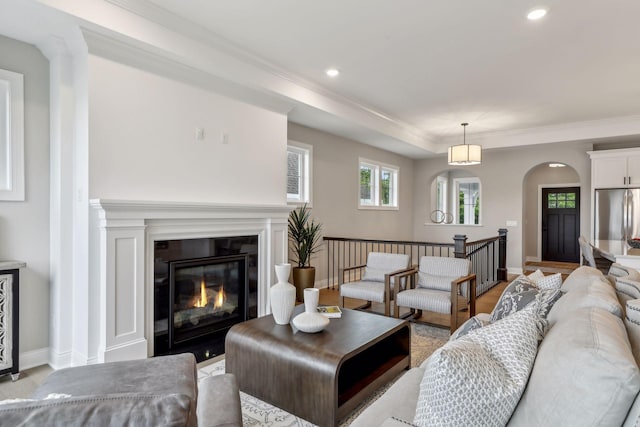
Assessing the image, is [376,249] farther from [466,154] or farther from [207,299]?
[207,299]

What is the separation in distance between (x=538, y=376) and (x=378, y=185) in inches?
258

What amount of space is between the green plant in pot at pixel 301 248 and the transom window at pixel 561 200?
725cm

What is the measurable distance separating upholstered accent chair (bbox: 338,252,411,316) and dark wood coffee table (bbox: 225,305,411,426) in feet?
3.69

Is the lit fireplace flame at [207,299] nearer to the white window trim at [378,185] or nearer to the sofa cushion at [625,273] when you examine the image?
the sofa cushion at [625,273]

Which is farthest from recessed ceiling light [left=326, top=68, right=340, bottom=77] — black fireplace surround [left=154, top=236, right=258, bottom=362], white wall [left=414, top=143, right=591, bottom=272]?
white wall [left=414, top=143, right=591, bottom=272]

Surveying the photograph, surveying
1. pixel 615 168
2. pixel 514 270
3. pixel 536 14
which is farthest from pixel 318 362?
pixel 514 270

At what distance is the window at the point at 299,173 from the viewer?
5.65 metres

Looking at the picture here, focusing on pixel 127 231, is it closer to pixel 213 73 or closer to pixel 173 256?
pixel 173 256

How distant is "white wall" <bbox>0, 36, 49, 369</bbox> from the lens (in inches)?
116

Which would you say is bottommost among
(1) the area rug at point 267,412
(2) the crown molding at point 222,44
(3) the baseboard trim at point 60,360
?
(1) the area rug at point 267,412

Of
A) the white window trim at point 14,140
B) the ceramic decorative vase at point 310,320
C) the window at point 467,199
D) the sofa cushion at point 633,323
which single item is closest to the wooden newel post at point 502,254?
the window at point 467,199

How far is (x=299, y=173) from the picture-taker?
19.0ft

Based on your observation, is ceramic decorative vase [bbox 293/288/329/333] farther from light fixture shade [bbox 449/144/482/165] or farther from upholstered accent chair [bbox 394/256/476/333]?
light fixture shade [bbox 449/144/482/165]

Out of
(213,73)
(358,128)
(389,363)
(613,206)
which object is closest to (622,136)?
(613,206)
